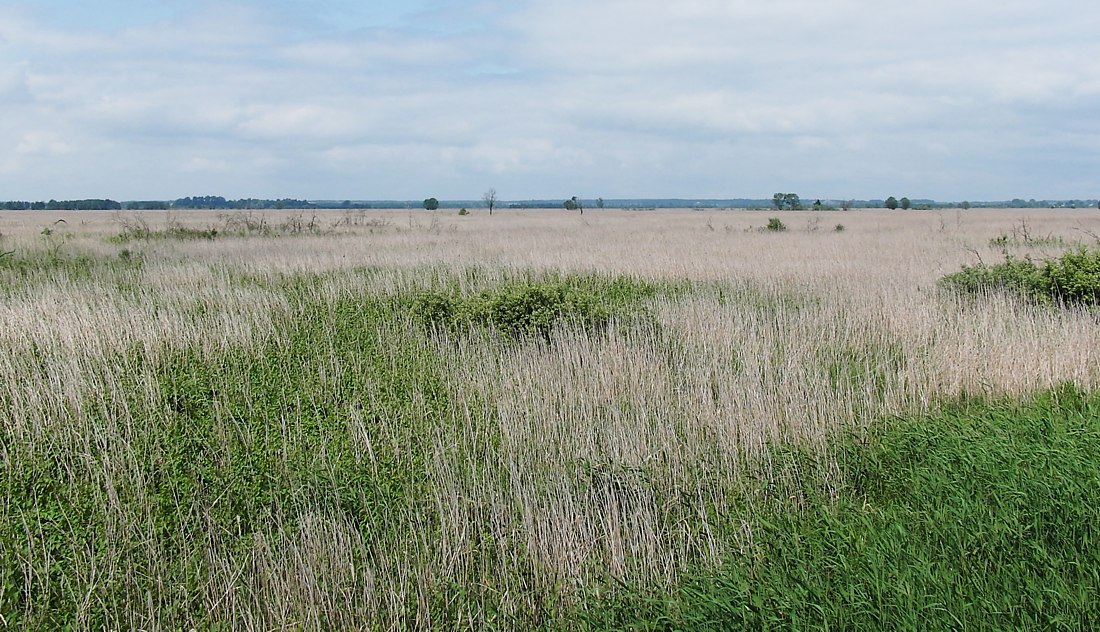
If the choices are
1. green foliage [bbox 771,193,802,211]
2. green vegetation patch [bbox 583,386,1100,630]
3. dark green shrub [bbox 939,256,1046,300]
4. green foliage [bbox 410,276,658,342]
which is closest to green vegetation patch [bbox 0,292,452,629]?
green foliage [bbox 410,276,658,342]

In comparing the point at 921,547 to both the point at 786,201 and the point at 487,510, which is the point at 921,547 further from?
the point at 786,201

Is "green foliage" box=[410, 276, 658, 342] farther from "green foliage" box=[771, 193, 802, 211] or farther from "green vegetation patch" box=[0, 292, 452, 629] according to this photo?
"green foliage" box=[771, 193, 802, 211]

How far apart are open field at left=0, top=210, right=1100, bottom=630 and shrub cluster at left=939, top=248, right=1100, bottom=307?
0.81m

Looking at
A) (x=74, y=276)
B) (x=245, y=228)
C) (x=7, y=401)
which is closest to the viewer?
(x=7, y=401)

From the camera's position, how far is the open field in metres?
3.74

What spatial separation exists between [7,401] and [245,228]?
2674 centimetres

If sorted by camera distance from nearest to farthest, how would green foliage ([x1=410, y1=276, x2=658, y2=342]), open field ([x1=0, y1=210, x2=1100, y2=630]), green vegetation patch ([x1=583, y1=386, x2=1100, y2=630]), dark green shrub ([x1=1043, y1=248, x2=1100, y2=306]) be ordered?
green vegetation patch ([x1=583, y1=386, x2=1100, y2=630]) < open field ([x1=0, y1=210, x2=1100, y2=630]) < green foliage ([x1=410, y1=276, x2=658, y2=342]) < dark green shrub ([x1=1043, y1=248, x2=1100, y2=306])

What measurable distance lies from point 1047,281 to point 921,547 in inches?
325

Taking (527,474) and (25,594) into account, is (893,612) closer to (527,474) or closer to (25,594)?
(527,474)

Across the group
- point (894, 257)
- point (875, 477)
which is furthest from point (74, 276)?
point (894, 257)

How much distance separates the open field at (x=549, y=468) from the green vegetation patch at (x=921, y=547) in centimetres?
2

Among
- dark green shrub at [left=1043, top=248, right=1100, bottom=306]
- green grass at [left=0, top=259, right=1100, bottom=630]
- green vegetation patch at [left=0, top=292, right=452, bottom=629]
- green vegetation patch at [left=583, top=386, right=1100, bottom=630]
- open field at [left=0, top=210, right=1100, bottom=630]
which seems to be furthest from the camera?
dark green shrub at [left=1043, top=248, right=1100, bottom=306]

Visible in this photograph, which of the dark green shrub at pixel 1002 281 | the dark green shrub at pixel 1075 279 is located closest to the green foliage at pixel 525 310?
the dark green shrub at pixel 1002 281

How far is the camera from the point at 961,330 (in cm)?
856
